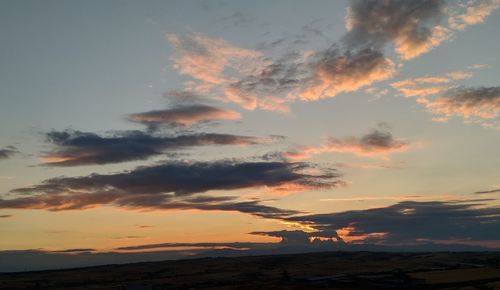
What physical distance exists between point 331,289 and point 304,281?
1182 inches

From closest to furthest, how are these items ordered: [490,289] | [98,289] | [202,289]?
[490,289] < [202,289] < [98,289]

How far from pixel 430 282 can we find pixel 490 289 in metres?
29.3

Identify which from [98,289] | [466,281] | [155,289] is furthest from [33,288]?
[466,281]

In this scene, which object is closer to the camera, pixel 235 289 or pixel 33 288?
pixel 235 289

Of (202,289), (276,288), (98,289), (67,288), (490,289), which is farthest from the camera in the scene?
(67,288)

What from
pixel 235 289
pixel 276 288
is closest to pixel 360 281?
pixel 276 288

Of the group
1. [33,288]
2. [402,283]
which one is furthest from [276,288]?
[33,288]

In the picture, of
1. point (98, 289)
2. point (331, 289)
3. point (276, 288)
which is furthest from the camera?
point (98, 289)

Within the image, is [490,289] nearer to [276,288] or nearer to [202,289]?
[276,288]

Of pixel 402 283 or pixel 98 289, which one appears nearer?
pixel 402 283

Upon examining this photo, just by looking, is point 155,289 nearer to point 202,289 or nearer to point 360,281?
point 202,289

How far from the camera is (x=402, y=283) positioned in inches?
4879

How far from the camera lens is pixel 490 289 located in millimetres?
100000

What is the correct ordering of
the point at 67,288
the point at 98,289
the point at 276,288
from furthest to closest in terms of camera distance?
the point at 67,288
the point at 98,289
the point at 276,288
